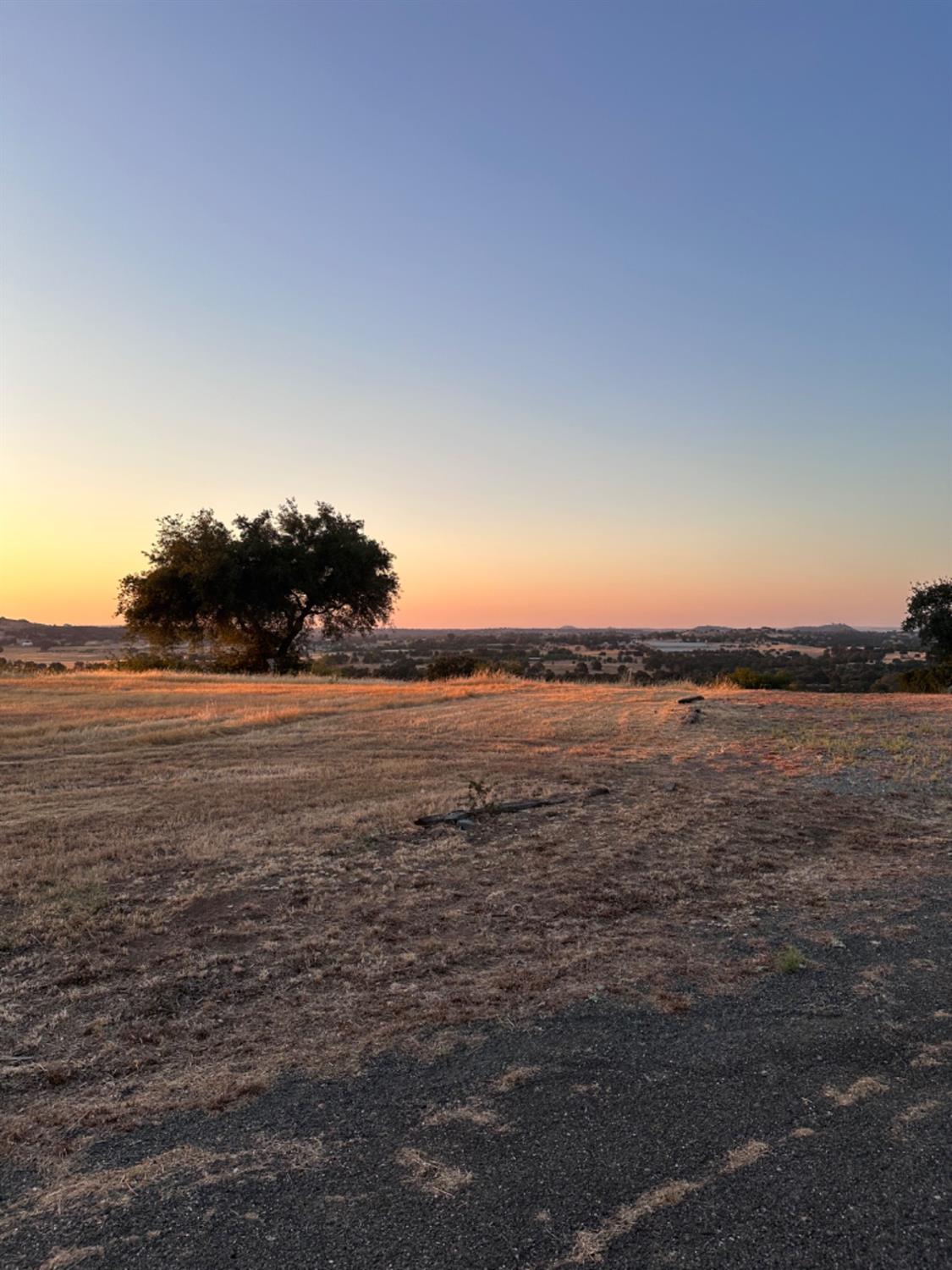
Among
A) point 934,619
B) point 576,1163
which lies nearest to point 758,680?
point 934,619

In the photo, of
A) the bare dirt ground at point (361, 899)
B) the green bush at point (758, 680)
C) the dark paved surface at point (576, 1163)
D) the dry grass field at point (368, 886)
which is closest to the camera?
the dark paved surface at point (576, 1163)

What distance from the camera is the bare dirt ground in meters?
4.12

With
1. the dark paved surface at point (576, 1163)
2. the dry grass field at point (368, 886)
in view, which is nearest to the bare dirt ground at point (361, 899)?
the dry grass field at point (368, 886)

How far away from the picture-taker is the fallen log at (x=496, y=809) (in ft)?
31.3

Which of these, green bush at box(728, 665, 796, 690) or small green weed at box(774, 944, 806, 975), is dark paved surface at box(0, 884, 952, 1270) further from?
green bush at box(728, 665, 796, 690)

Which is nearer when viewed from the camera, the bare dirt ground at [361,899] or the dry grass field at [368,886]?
the bare dirt ground at [361,899]

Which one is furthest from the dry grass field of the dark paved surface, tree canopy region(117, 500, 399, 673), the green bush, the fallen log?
tree canopy region(117, 500, 399, 673)

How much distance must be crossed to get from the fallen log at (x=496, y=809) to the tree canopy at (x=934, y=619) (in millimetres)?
38108

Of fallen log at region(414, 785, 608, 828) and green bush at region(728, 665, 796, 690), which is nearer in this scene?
fallen log at region(414, 785, 608, 828)

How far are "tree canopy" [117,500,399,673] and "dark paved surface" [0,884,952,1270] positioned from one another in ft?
119

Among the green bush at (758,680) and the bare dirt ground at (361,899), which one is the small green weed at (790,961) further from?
the green bush at (758,680)

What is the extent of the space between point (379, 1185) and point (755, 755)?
12779mm

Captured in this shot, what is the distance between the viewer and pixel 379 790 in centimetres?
1130

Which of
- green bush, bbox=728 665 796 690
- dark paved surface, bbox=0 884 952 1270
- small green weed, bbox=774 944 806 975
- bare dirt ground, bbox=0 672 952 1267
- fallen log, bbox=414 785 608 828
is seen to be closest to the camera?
dark paved surface, bbox=0 884 952 1270
